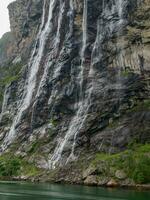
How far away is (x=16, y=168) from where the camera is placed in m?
107

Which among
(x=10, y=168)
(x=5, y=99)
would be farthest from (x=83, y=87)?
(x=5, y=99)

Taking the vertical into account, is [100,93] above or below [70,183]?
above

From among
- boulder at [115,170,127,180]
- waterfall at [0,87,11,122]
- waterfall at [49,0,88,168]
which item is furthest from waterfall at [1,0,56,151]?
boulder at [115,170,127,180]

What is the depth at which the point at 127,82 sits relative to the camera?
106 metres

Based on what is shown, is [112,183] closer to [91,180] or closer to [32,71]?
[91,180]

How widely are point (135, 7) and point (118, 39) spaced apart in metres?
8.36

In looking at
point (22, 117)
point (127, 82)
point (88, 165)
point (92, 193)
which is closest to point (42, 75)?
point (22, 117)

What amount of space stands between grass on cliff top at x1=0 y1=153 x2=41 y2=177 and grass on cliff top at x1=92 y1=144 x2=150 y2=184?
16.4 m

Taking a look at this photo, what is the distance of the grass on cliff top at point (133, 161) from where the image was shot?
80.9m

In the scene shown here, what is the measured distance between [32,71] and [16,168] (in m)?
35.8

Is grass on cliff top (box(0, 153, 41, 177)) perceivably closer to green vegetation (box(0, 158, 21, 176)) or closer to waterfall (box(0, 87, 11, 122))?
green vegetation (box(0, 158, 21, 176))

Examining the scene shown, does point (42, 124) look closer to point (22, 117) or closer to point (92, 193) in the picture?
point (22, 117)

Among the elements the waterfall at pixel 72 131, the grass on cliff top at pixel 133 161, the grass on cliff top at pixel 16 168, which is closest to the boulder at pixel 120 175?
the grass on cliff top at pixel 133 161

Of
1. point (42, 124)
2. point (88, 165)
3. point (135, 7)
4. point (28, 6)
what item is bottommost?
point (88, 165)
